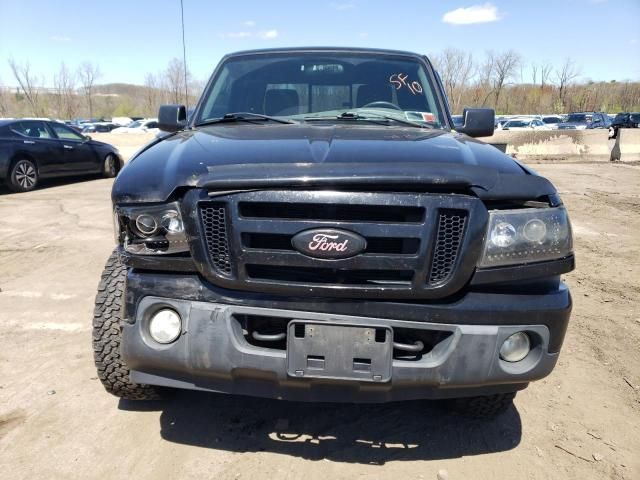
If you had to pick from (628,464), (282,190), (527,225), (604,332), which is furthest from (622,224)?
(282,190)

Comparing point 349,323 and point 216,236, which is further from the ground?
point 216,236

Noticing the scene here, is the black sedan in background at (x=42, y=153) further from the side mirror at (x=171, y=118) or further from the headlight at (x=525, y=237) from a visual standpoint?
the headlight at (x=525, y=237)

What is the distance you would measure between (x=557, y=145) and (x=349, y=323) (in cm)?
1762

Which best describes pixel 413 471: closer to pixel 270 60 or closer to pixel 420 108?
pixel 420 108

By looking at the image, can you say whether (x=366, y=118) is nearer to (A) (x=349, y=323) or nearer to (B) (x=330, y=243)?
(B) (x=330, y=243)

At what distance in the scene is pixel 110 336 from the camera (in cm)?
255

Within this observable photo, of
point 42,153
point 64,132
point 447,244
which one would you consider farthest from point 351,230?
point 64,132

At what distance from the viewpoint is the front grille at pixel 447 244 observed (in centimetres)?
200

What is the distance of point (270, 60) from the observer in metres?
3.78

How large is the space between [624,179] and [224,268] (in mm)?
12717

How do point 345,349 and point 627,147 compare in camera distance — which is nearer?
point 345,349

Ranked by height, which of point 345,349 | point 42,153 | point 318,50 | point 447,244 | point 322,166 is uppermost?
point 318,50

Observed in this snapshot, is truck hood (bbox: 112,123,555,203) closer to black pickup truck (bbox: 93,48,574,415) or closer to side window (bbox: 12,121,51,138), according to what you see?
black pickup truck (bbox: 93,48,574,415)

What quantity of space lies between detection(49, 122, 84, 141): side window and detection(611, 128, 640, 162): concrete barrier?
50.7 feet
